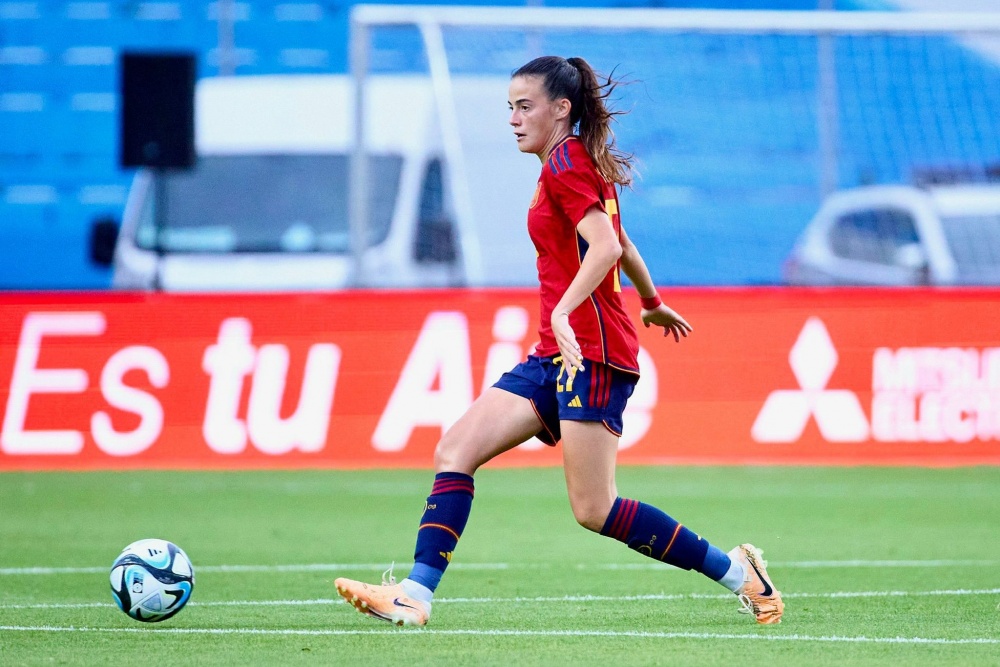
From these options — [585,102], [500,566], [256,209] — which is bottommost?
[256,209]

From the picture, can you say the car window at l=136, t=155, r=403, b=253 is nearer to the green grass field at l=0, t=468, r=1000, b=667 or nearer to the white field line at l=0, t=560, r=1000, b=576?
the green grass field at l=0, t=468, r=1000, b=667

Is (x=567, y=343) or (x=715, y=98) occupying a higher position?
(x=567, y=343)

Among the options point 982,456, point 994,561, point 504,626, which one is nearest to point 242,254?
point 982,456

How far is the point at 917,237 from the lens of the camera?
16031 mm

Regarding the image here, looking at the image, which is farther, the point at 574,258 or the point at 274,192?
the point at 274,192

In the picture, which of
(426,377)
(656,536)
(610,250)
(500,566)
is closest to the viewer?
(610,250)

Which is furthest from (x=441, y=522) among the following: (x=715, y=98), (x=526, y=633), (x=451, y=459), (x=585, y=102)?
(x=715, y=98)

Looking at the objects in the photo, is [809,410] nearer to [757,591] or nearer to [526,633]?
[757,591]

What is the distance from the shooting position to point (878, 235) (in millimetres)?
16109

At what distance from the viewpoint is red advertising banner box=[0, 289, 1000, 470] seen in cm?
1250

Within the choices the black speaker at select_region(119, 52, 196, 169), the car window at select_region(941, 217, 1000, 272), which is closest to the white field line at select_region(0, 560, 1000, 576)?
the black speaker at select_region(119, 52, 196, 169)

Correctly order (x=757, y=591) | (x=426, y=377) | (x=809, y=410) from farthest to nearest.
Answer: (x=809, y=410) < (x=426, y=377) < (x=757, y=591)

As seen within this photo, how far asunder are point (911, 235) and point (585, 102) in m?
10.9

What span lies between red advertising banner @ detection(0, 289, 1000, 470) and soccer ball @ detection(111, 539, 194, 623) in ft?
21.2
